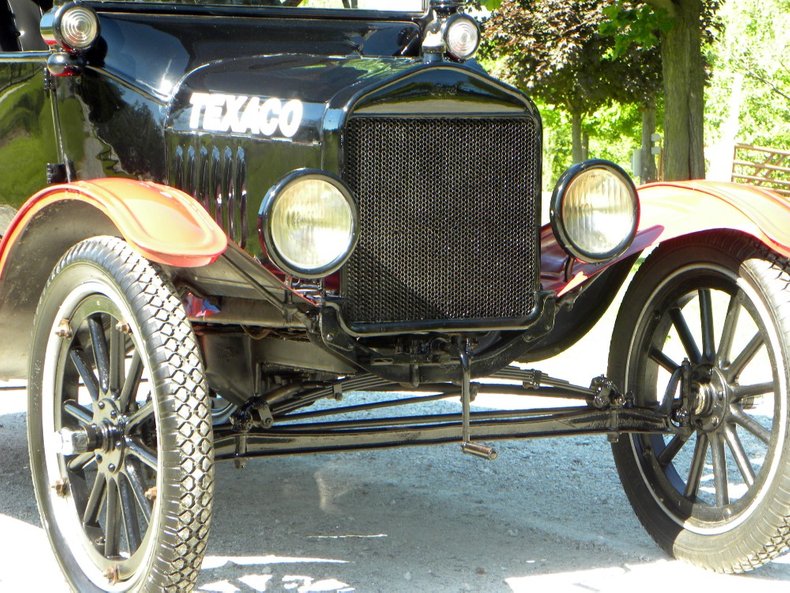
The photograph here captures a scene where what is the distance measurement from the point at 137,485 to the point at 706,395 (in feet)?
6.14

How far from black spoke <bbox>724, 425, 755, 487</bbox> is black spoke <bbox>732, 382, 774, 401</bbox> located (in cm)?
11

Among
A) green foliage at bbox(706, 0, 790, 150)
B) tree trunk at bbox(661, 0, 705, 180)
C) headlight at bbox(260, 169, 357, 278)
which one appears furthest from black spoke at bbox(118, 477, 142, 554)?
green foliage at bbox(706, 0, 790, 150)

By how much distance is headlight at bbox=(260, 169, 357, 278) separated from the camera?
3.06 m

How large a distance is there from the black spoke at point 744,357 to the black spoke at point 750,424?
103 mm

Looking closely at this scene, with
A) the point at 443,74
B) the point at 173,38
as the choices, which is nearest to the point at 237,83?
the point at 173,38

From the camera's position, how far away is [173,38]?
4109mm

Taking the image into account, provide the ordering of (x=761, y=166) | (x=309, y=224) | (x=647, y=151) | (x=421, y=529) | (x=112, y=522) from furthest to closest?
(x=647, y=151) → (x=761, y=166) → (x=421, y=529) → (x=112, y=522) → (x=309, y=224)

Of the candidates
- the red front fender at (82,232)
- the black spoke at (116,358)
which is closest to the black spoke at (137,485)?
the black spoke at (116,358)

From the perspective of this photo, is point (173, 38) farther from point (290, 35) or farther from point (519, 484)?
point (519, 484)

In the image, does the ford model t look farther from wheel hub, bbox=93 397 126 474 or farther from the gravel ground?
the gravel ground

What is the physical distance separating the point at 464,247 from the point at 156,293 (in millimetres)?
953

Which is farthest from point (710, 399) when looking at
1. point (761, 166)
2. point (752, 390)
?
point (761, 166)

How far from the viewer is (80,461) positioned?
138 inches

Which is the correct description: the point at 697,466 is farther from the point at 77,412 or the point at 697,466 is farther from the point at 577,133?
the point at 577,133
